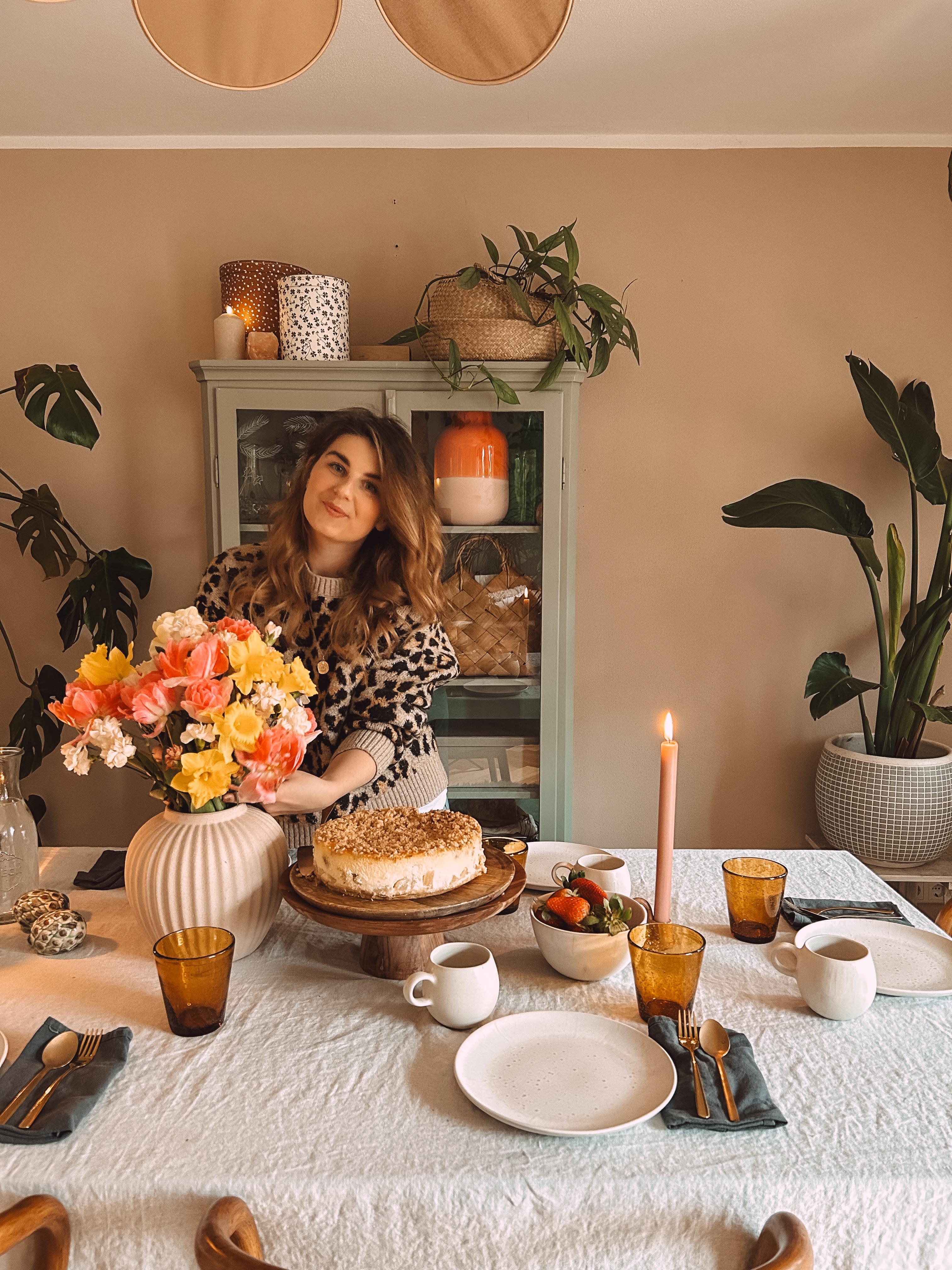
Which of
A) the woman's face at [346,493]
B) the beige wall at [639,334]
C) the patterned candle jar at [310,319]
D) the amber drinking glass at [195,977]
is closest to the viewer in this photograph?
the amber drinking glass at [195,977]

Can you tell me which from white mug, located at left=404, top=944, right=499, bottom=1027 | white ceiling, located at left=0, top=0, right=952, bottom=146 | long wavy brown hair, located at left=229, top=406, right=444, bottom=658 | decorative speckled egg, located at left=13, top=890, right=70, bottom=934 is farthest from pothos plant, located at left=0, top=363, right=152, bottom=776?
white mug, located at left=404, top=944, right=499, bottom=1027

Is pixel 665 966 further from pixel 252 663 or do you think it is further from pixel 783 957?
pixel 252 663

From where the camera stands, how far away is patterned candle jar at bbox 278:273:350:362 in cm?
250

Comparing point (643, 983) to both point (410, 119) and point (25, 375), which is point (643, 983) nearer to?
point (25, 375)

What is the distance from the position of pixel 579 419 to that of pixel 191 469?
47.4 inches

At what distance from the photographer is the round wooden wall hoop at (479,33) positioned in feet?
2.85

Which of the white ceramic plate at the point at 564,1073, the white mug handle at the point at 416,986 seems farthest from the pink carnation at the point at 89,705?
the white ceramic plate at the point at 564,1073

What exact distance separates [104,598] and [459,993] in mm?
1996

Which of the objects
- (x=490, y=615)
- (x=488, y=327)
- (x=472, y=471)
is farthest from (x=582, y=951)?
(x=488, y=327)

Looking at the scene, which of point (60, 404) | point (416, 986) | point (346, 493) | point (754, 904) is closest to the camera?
point (416, 986)

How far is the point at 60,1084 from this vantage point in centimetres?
88

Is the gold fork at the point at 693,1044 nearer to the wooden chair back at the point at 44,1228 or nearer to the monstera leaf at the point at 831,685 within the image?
the wooden chair back at the point at 44,1228

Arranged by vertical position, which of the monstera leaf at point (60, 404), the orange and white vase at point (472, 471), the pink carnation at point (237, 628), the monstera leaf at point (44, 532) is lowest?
the pink carnation at point (237, 628)

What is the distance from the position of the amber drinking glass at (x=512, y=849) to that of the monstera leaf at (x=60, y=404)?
164 cm
